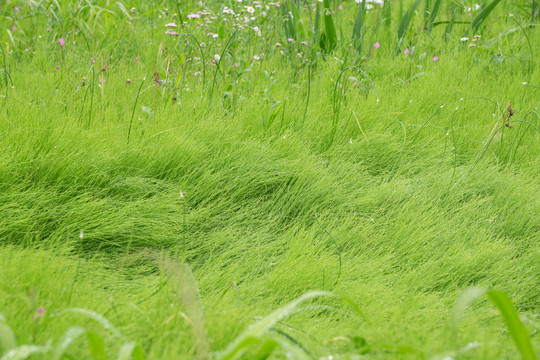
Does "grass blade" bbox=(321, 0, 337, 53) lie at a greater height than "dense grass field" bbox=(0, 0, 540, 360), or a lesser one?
greater

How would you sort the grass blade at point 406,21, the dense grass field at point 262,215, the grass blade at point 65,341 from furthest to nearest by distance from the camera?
1. the grass blade at point 406,21
2. the dense grass field at point 262,215
3. the grass blade at point 65,341

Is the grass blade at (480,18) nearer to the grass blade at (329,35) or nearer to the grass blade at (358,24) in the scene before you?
the grass blade at (358,24)

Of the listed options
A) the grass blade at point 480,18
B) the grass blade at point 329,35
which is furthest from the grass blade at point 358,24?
the grass blade at point 480,18

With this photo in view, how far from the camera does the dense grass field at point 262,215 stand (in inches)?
47.2

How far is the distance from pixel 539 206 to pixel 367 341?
128cm

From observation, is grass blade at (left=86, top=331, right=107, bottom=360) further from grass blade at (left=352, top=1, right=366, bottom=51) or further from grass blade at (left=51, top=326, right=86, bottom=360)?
grass blade at (left=352, top=1, right=366, bottom=51)

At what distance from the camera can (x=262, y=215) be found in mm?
2059

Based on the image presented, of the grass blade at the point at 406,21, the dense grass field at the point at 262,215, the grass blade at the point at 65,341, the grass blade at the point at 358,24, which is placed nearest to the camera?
the grass blade at the point at 65,341

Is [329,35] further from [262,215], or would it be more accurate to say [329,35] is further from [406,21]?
[262,215]

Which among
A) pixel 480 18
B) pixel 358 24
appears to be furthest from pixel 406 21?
pixel 480 18

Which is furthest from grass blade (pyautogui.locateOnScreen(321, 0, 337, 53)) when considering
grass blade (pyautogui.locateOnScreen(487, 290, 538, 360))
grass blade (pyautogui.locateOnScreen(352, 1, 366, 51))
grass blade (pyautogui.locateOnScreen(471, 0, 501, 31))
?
grass blade (pyautogui.locateOnScreen(487, 290, 538, 360))

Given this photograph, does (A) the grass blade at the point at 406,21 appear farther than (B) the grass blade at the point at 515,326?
Yes

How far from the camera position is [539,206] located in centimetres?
212

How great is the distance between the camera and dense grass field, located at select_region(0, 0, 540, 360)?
1.20 m
